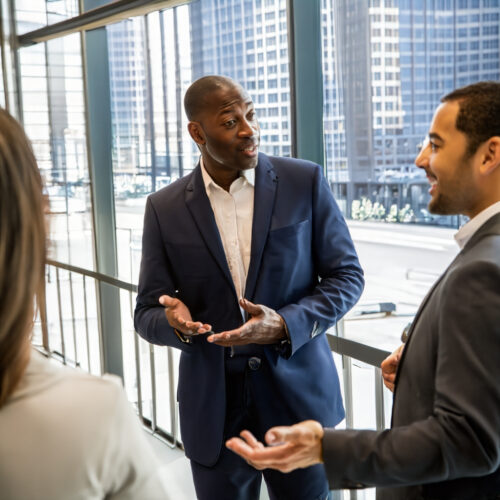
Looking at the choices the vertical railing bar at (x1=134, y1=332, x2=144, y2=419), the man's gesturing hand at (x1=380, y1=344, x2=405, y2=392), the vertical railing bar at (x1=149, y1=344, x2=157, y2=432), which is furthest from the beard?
the vertical railing bar at (x1=134, y1=332, x2=144, y2=419)

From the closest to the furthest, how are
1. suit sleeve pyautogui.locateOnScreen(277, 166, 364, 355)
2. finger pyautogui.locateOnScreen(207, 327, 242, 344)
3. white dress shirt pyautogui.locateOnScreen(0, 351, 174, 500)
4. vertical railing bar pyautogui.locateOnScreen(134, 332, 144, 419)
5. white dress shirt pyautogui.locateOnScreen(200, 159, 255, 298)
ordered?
1. white dress shirt pyautogui.locateOnScreen(0, 351, 174, 500)
2. finger pyautogui.locateOnScreen(207, 327, 242, 344)
3. suit sleeve pyautogui.locateOnScreen(277, 166, 364, 355)
4. white dress shirt pyautogui.locateOnScreen(200, 159, 255, 298)
5. vertical railing bar pyautogui.locateOnScreen(134, 332, 144, 419)

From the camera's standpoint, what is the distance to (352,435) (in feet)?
3.58

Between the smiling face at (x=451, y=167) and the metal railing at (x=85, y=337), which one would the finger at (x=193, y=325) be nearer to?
the smiling face at (x=451, y=167)

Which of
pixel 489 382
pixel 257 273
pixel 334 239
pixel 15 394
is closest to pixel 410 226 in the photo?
pixel 334 239

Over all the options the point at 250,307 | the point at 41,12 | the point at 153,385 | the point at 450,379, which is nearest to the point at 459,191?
the point at 450,379

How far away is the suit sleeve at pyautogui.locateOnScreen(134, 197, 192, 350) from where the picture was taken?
1922mm

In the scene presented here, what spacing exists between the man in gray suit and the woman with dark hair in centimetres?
47

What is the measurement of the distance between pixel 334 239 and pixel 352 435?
2.86 feet

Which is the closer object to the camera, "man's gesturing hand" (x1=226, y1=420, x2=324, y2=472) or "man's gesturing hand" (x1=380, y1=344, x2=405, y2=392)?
"man's gesturing hand" (x1=226, y1=420, x2=324, y2=472)

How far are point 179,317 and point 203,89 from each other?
0.73 meters

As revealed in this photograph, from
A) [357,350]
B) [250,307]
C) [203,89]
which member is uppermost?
[203,89]

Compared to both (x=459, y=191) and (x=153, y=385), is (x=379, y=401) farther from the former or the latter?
(x=153, y=385)

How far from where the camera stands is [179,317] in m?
1.72

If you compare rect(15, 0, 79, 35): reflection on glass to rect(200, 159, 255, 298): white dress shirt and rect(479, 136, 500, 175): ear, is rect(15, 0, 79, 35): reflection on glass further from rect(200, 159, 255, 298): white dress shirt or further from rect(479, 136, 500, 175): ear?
rect(479, 136, 500, 175): ear
